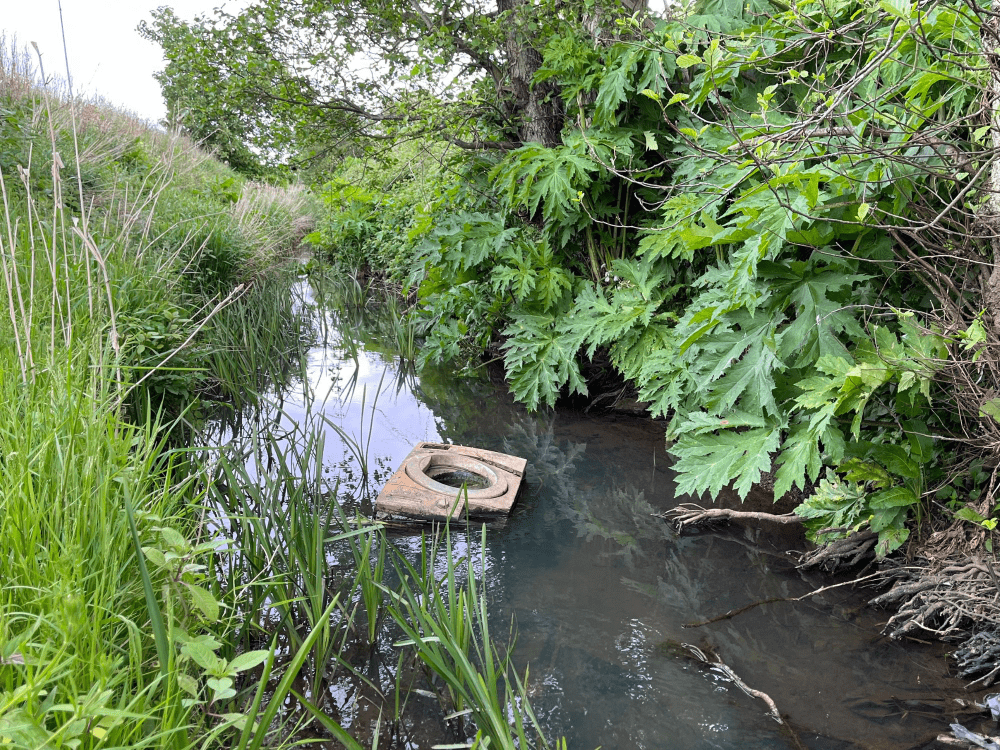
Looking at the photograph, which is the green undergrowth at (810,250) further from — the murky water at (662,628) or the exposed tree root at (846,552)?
the murky water at (662,628)

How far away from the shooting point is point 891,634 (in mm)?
2521

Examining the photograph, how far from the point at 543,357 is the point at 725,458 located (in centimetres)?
198

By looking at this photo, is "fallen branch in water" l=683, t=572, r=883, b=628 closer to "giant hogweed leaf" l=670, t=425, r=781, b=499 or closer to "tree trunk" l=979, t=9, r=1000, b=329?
"giant hogweed leaf" l=670, t=425, r=781, b=499

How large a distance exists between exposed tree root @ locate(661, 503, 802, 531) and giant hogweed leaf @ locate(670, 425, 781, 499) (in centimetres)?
36

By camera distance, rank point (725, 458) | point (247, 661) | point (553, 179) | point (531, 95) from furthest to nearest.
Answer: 1. point (531, 95)
2. point (553, 179)
3. point (725, 458)
4. point (247, 661)

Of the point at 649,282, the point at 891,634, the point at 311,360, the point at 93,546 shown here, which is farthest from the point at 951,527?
the point at 311,360

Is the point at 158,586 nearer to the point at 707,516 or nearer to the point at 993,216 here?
the point at 707,516

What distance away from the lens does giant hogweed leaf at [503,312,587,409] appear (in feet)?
14.9

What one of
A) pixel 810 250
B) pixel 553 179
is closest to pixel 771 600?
pixel 810 250

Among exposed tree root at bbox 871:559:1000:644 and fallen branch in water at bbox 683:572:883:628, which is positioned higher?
exposed tree root at bbox 871:559:1000:644

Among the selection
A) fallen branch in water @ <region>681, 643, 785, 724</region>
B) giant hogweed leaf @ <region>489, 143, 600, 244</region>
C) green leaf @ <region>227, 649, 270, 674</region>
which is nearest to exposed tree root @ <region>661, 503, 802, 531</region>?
fallen branch in water @ <region>681, 643, 785, 724</region>

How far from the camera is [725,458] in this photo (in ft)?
9.50

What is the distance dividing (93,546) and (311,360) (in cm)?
485

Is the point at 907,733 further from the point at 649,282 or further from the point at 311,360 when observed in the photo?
the point at 311,360
